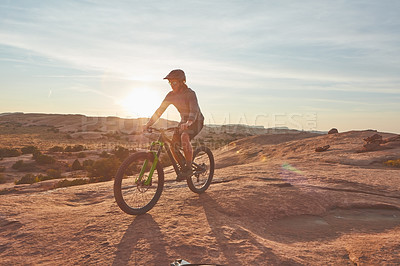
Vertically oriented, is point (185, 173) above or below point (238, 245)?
above

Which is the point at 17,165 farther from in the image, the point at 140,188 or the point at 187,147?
the point at 187,147

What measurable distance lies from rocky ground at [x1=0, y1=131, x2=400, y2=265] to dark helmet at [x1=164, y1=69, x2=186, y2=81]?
2339 mm

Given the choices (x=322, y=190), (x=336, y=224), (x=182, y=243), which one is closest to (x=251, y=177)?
(x=322, y=190)

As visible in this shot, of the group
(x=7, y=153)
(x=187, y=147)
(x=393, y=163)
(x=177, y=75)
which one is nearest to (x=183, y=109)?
(x=177, y=75)

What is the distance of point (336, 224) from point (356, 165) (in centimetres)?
606

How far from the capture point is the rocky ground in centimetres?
294

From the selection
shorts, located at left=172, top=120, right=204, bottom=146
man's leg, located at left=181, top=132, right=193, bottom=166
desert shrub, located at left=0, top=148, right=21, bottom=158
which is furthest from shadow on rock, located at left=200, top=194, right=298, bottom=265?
desert shrub, located at left=0, top=148, right=21, bottom=158

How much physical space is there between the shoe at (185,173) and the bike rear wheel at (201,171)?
0.19m

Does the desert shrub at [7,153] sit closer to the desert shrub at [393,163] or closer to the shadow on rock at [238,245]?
the shadow on rock at [238,245]

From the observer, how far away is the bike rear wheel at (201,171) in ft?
18.8

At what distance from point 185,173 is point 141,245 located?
2.32 metres

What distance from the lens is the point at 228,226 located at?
12.2 feet

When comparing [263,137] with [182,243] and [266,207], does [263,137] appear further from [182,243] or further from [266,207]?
[182,243]

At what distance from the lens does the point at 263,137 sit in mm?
20375
